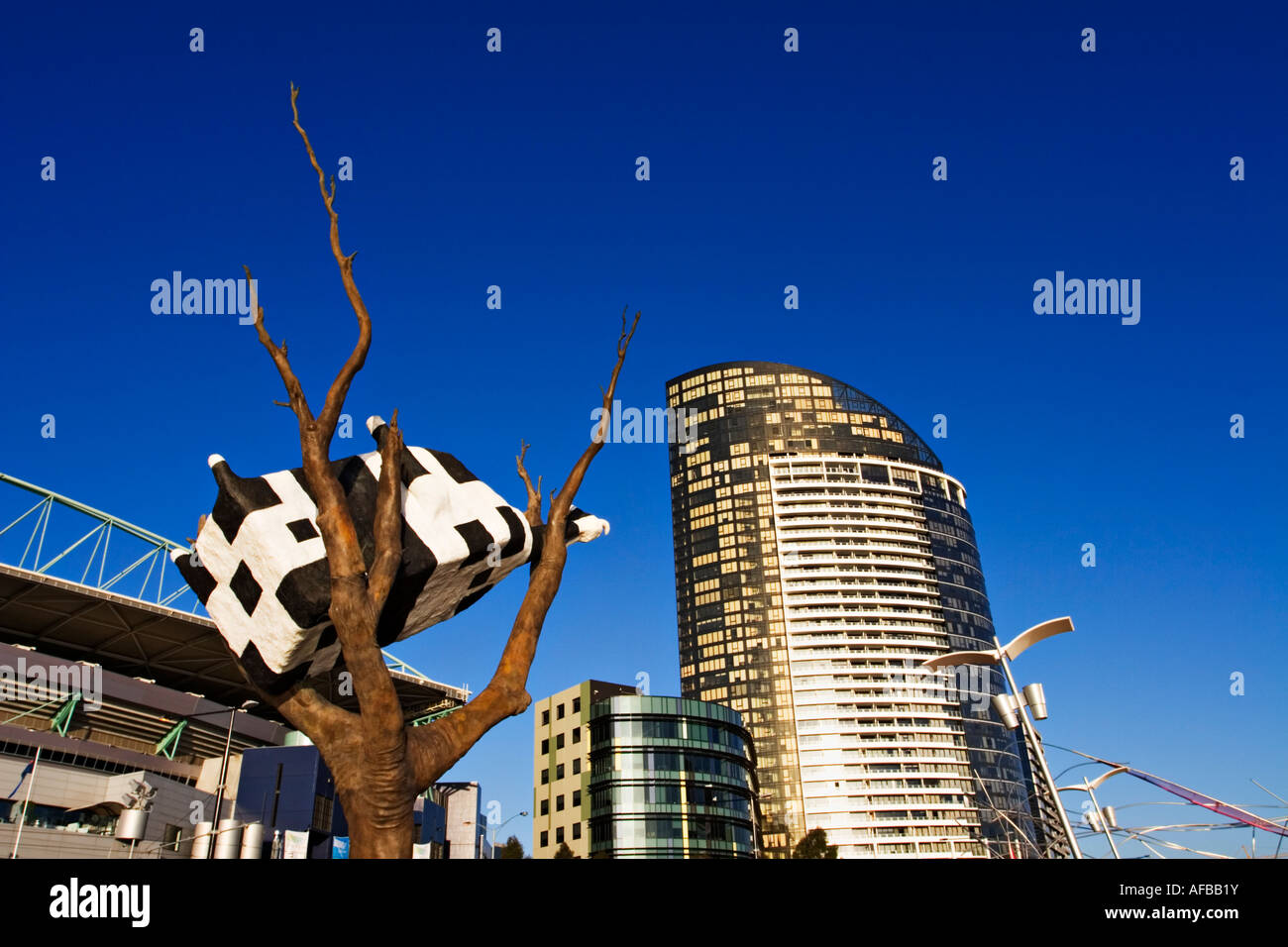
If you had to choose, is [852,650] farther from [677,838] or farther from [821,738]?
[677,838]

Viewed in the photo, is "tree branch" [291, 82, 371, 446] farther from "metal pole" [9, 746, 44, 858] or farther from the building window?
the building window

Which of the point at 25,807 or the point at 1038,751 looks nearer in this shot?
the point at 1038,751

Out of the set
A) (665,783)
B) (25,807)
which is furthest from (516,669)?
(665,783)

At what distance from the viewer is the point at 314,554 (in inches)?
468

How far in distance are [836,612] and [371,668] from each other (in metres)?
147

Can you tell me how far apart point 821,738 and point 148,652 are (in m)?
109

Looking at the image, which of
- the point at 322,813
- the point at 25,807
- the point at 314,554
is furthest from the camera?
the point at 322,813

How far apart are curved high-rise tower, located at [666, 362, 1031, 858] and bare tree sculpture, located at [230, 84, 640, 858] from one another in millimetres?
130369

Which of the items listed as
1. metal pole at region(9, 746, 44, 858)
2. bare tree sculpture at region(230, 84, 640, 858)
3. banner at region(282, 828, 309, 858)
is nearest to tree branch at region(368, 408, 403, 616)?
bare tree sculpture at region(230, 84, 640, 858)

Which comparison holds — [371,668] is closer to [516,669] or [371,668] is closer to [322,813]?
[516,669]

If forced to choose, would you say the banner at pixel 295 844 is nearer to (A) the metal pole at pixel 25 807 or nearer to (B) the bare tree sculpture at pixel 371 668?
(A) the metal pole at pixel 25 807

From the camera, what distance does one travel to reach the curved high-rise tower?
137875 millimetres

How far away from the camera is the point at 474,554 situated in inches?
524

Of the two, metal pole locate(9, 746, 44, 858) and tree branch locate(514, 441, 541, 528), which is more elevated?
tree branch locate(514, 441, 541, 528)
